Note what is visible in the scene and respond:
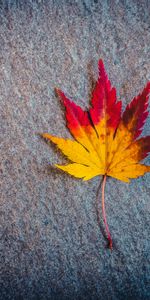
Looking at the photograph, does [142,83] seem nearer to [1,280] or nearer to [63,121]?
[63,121]

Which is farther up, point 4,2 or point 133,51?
point 4,2

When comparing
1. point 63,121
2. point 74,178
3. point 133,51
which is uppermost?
point 133,51

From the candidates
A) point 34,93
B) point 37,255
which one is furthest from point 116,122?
point 37,255
